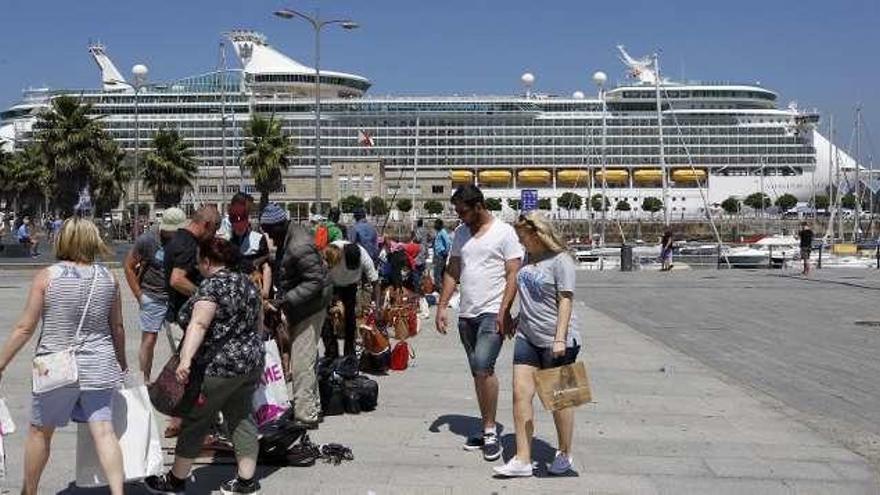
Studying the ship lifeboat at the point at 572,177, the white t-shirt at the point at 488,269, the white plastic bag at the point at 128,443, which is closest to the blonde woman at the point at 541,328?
the white t-shirt at the point at 488,269

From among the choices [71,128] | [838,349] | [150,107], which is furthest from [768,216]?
[838,349]

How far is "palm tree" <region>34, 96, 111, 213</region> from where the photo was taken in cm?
4803

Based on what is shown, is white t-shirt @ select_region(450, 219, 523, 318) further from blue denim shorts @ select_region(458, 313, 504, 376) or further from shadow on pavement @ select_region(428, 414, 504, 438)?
shadow on pavement @ select_region(428, 414, 504, 438)

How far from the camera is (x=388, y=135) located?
Result: 10738 centimetres

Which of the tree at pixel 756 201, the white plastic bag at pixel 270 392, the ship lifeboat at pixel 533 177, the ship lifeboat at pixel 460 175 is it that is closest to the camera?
the white plastic bag at pixel 270 392

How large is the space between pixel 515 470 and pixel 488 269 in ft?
4.29

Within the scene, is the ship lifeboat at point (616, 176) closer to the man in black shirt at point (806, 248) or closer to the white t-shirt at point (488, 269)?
the man in black shirt at point (806, 248)

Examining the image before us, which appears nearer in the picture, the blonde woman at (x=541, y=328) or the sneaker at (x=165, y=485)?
the sneaker at (x=165, y=485)

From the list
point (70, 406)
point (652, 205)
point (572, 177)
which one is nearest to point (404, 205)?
point (572, 177)

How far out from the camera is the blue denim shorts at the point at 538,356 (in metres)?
5.89

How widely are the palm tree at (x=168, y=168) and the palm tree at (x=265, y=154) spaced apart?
422 cm

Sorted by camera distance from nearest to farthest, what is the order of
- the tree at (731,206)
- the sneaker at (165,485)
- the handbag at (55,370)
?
the handbag at (55,370), the sneaker at (165,485), the tree at (731,206)

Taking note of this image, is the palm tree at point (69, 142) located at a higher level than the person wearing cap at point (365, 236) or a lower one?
higher

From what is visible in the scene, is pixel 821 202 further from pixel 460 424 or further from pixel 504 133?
pixel 460 424
